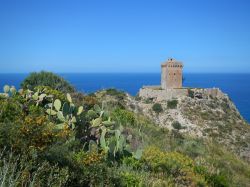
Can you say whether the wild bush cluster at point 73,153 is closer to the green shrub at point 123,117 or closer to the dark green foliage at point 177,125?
the green shrub at point 123,117

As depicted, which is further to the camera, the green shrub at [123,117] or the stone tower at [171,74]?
the stone tower at [171,74]

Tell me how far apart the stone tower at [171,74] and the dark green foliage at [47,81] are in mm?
38266

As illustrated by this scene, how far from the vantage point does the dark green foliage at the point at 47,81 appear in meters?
18.0

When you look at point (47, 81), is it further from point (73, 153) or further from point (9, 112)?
point (73, 153)

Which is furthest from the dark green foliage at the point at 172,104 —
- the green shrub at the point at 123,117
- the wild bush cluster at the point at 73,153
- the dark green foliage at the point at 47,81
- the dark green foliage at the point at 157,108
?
the wild bush cluster at the point at 73,153

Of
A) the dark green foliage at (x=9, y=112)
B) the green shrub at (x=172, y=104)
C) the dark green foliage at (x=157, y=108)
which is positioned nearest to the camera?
the dark green foliage at (x=9, y=112)

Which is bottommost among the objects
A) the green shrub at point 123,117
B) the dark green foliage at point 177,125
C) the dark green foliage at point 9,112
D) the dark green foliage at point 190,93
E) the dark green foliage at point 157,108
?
the dark green foliage at point 177,125

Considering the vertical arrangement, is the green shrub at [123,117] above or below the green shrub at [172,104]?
above

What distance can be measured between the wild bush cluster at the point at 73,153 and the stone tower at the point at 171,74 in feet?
144

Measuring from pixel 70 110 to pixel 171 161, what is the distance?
2.63m

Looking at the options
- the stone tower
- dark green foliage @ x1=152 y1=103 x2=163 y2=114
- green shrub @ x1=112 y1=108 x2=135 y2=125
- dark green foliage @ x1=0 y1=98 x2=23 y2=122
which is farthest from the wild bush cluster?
the stone tower

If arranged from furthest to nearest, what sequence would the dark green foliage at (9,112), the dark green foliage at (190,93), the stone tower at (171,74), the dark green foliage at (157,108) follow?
the stone tower at (171,74)
the dark green foliage at (190,93)
the dark green foliage at (157,108)
the dark green foliage at (9,112)

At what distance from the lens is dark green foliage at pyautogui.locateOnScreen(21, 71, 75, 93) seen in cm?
1798

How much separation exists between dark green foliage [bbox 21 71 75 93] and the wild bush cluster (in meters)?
5.57
